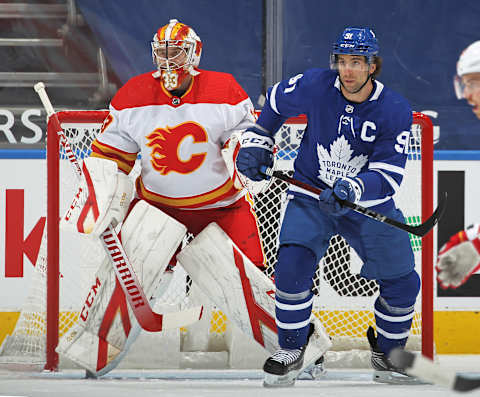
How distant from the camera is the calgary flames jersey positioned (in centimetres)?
296

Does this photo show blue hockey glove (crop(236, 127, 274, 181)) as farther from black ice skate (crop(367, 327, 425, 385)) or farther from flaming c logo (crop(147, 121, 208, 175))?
black ice skate (crop(367, 327, 425, 385))

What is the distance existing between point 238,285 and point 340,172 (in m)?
0.46

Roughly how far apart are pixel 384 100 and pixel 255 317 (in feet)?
2.40

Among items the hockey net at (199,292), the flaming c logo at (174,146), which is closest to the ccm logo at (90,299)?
the hockey net at (199,292)

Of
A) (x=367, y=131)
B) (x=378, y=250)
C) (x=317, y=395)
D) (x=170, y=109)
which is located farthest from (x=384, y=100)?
(x=317, y=395)

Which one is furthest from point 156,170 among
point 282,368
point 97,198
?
point 282,368

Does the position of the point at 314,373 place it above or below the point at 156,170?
below

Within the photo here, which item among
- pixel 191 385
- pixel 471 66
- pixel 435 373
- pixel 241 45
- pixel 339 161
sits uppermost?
pixel 241 45

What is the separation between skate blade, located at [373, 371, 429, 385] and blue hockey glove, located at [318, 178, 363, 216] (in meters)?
0.60

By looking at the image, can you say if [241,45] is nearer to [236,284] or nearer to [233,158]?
[233,158]

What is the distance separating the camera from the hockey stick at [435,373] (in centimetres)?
204

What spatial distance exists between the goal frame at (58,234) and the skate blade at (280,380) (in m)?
0.64

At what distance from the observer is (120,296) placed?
2.98 meters

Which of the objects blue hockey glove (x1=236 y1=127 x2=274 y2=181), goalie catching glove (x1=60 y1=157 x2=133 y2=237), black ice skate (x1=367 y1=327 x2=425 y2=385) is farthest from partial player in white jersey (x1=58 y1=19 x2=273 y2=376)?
black ice skate (x1=367 y1=327 x2=425 y2=385)
